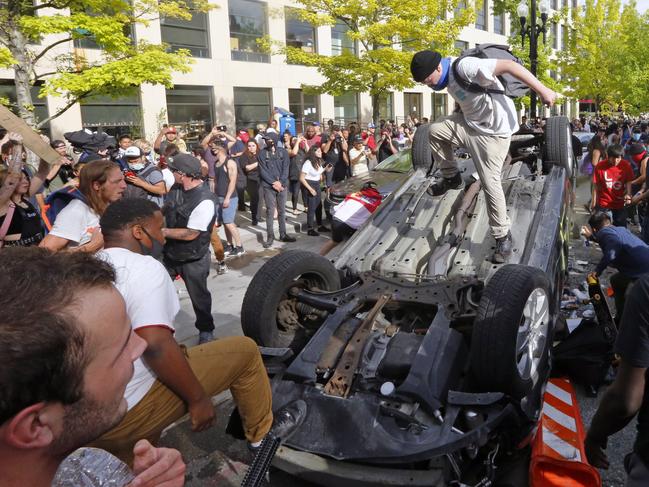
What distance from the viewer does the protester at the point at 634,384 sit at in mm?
1752

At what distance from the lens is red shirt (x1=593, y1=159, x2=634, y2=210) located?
24.8 feet

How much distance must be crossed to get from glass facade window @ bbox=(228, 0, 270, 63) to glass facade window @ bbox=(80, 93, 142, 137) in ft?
16.6

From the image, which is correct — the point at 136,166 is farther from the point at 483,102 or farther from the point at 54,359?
the point at 54,359

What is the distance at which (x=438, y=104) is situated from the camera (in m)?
32.4

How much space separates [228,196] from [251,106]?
49.1 feet

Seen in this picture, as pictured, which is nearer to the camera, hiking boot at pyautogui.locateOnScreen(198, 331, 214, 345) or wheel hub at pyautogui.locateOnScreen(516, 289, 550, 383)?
wheel hub at pyautogui.locateOnScreen(516, 289, 550, 383)

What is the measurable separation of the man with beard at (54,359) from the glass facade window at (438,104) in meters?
31.9

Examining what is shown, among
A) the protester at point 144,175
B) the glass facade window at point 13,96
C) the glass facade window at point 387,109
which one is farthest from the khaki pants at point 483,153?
the glass facade window at point 387,109

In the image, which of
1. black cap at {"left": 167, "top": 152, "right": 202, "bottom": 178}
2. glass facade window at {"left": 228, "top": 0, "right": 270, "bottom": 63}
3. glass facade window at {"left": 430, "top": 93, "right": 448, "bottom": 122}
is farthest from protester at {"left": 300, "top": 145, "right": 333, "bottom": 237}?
glass facade window at {"left": 430, "top": 93, "right": 448, "bottom": 122}

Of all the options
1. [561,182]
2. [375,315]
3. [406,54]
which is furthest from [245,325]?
[406,54]

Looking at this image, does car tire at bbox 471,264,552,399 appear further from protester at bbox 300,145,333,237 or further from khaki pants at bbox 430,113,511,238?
protester at bbox 300,145,333,237

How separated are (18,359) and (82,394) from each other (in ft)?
0.58

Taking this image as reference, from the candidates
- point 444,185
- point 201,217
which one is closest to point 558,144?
point 444,185

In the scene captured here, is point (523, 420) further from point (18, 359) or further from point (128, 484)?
point (18, 359)
